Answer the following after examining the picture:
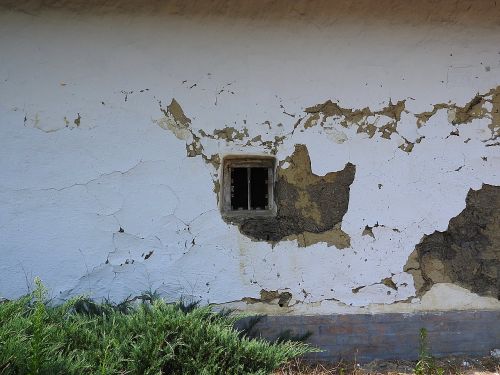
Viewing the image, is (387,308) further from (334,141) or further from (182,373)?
(182,373)

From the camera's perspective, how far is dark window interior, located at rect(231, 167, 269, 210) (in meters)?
3.74

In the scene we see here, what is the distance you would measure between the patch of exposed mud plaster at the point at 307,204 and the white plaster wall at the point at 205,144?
0.07m

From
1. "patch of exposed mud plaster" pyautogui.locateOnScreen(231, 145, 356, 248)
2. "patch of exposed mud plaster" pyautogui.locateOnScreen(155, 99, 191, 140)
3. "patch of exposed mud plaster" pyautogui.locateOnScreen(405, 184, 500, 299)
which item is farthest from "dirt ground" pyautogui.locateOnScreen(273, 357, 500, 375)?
"patch of exposed mud plaster" pyautogui.locateOnScreen(155, 99, 191, 140)

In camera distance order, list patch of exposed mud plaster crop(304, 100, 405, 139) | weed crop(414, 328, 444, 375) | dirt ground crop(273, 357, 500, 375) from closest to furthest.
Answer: weed crop(414, 328, 444, 375) → dirt ground crop(273, 357, 500, 375) → patch of exposed mud plaster crop(304, 100, 405, 139)

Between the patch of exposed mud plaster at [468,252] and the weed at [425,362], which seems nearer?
the weed at [425,362]

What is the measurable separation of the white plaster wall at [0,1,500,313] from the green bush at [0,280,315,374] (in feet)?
1.72

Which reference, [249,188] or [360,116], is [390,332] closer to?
[249,188]

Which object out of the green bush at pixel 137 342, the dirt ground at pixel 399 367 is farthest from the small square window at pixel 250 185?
the dirt ground at pixel 399 367

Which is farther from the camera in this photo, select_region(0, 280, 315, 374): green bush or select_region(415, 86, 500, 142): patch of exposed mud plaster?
select_region(415, 86, 500, 142): patch of exposed mud plaster

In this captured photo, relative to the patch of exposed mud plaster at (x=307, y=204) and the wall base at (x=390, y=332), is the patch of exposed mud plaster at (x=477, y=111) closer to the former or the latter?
the patch of exposed mud plaster at (x=307, y=204)

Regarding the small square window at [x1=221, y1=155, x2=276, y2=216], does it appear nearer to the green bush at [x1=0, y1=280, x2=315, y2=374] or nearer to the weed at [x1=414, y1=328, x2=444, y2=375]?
the green bush at [x1=0, y1=280, x2=315, y2=374]

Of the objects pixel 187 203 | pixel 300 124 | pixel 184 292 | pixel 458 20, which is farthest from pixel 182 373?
pixel 458 20

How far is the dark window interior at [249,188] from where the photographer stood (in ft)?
12.3

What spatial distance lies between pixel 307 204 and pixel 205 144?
2.74 ft
